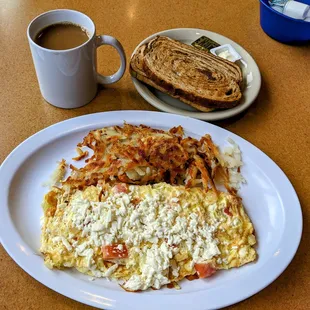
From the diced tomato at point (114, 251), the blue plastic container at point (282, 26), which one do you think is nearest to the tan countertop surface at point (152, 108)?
the blue plastic container at point (282, 26)

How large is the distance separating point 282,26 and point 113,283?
1.20 metres

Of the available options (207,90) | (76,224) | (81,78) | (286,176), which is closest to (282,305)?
(286,176)

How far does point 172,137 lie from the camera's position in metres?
1.21

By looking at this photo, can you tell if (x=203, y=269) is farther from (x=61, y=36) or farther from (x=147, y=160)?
(x=61, y=36)

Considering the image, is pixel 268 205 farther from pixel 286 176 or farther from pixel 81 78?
pixel 81 78

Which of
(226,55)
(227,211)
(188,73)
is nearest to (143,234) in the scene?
(227,211)

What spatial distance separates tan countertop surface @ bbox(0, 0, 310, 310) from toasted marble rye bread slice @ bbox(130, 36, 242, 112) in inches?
3.3

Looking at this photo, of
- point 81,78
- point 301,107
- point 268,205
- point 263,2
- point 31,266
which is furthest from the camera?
point 263,2

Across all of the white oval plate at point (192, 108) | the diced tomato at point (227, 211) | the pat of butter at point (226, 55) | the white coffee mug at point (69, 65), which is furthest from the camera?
the pat of butter at point (226, 55)

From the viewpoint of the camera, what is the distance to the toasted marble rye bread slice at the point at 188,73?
1335 millimetres

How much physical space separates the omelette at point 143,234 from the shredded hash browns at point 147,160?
0.06 metres

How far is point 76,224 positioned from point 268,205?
1.71 feet

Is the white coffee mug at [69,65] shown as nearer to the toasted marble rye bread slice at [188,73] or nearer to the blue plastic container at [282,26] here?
the toasted marble rye bread slice at [188,73]

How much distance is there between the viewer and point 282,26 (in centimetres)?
161
